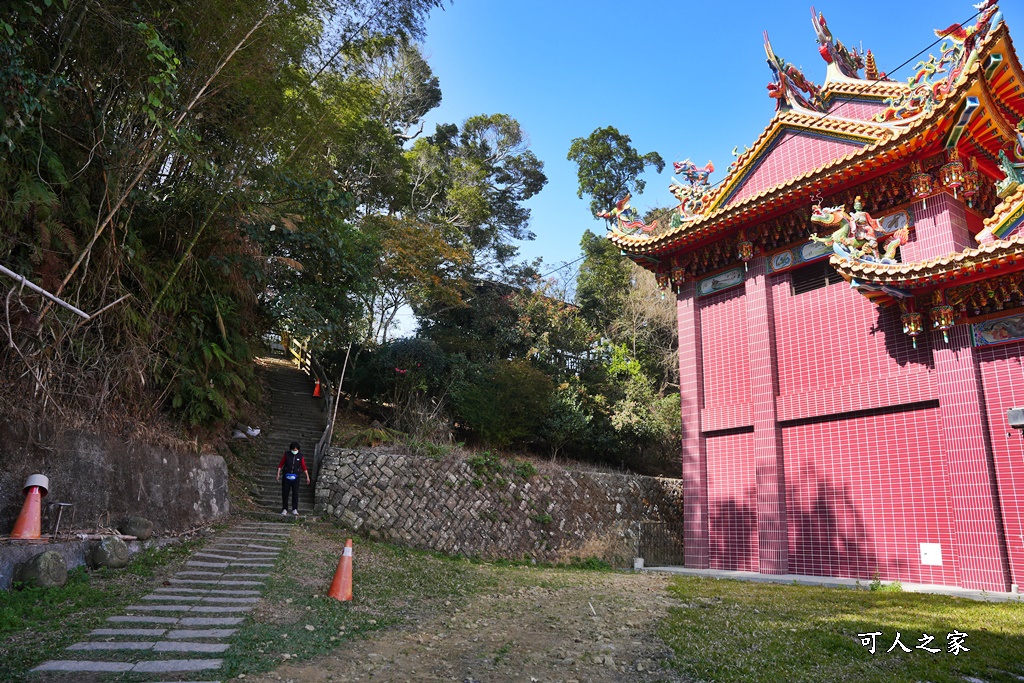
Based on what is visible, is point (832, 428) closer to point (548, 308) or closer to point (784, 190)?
point (784, 190)

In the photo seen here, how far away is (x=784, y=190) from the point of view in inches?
426

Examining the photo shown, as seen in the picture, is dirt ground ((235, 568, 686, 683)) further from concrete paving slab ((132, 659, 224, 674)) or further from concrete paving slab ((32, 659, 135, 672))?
concrete paving slab ((32, 659, 135, 672))

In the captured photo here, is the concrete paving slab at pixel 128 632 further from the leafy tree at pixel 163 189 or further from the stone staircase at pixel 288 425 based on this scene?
the stone staircase at pixel 288 425

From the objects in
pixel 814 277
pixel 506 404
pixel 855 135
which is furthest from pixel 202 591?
pixel 855 135

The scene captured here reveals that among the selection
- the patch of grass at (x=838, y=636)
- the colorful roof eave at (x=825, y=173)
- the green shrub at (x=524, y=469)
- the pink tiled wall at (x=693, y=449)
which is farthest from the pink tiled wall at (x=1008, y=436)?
the green shrub at (x=524, y=469)

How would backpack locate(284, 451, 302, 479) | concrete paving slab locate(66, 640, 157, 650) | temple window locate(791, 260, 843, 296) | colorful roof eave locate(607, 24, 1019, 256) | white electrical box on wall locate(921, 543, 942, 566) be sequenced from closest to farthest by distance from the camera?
1. concrete paving slab locate(66, 640, 157, 650)
2. colorful roof eave locate(607, 24, 1019, 256)
3. white electrical box on wall locate(921, 543, 942, 566)
4. temple window locate(791, 260, 843, 296)
5. backpack locate(284, 451, 302, 479)

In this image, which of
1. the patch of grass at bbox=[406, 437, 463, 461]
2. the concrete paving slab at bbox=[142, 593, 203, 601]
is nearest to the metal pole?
the concrete paving slab at bbox=[142, 593, 203, 601]

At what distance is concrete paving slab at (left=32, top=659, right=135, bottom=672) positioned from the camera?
14.5 ft

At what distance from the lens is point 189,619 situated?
594cm

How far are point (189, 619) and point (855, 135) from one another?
39.5 ft

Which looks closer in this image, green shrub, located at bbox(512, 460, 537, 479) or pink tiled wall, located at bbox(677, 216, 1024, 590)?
pink tiled wall, located at bbox(677, 216, 1024, 590)

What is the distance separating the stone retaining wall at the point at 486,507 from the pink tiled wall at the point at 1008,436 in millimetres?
7517

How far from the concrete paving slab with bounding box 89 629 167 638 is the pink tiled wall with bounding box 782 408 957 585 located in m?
9.51

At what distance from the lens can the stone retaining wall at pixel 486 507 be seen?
38.2 ft
